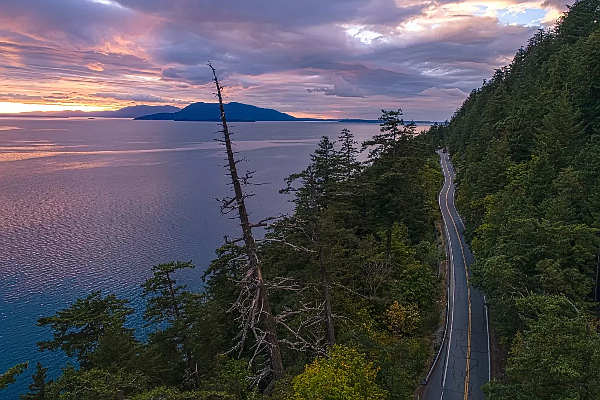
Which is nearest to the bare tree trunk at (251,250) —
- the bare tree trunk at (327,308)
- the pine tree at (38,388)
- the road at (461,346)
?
the bare tree trunk at (327,308)

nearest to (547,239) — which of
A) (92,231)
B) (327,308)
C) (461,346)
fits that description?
(461,346)

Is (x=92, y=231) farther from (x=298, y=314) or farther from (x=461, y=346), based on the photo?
(x=461, y=346)

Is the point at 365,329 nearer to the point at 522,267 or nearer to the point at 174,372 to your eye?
the point at 522,267

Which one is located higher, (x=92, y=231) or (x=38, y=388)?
(x=38, y=388)

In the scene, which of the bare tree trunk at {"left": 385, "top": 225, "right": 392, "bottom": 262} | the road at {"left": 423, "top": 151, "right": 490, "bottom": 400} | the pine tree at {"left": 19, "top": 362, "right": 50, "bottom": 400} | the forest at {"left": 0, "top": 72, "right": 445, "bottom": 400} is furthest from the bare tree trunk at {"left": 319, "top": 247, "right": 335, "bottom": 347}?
the pine tree at {"left": 19, "top": 362, "right": 50, "bottom": 400}

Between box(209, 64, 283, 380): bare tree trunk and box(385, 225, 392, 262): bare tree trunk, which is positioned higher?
box(209, 64, 283, 380): bare tree trunk

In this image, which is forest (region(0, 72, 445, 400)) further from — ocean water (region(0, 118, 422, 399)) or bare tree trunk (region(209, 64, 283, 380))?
ocean water (region(0, 118, 422, 399))
